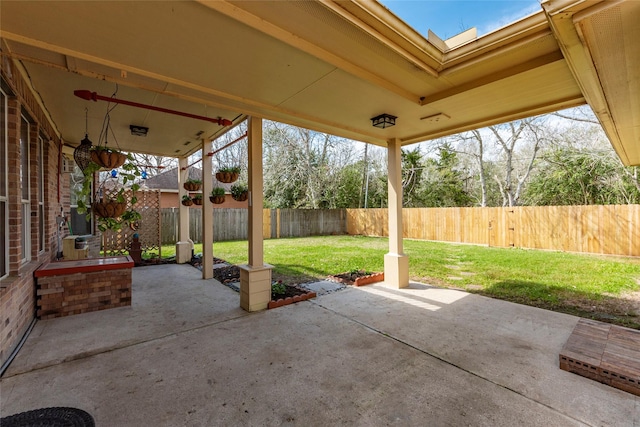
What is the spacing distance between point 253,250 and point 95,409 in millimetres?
2278

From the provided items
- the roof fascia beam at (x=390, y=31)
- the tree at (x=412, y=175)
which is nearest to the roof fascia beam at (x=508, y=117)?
the roof fascia beam at (x=390, y=31)

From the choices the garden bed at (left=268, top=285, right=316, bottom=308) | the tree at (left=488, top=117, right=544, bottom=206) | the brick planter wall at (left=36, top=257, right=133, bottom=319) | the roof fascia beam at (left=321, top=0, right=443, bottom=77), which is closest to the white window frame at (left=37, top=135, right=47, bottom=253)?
the brick planter wall at (left=36, top=257, right=133, bottom=319)

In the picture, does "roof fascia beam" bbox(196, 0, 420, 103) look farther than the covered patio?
Result: No

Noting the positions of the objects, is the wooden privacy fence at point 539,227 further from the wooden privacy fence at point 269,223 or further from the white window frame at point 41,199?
the white window frame at point 41,199

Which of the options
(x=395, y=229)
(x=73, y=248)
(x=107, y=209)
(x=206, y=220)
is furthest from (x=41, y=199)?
(x=395, y=229)

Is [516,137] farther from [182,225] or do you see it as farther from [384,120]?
[182,225]

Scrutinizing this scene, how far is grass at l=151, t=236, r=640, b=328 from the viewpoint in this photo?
4.22 meters

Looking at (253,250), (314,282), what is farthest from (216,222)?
(253,250)

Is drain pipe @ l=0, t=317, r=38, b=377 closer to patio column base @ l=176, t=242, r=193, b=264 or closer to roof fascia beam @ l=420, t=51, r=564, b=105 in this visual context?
patio column base @ l=176, t=242, r=193, b=264

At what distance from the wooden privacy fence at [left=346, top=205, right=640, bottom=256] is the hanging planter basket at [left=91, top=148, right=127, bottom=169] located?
36.7ft

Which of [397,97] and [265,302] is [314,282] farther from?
[397,97]

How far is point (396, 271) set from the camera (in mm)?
4961

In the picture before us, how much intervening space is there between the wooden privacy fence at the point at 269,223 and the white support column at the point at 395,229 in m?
8.84

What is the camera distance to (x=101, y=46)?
2139mm
